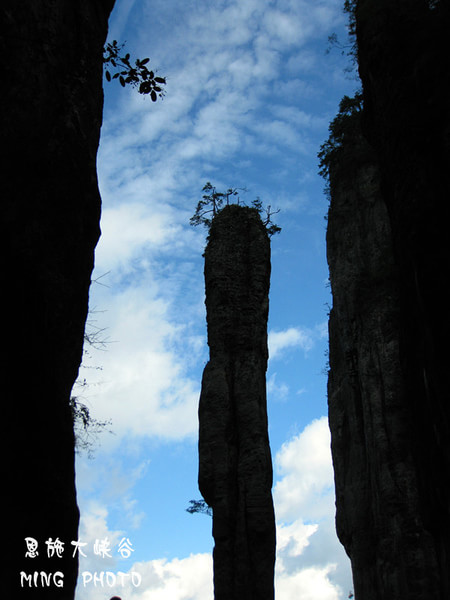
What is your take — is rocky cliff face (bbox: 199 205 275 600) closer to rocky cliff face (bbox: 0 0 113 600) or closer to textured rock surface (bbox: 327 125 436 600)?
textured rock surface (bbox: 327 125 436 600)

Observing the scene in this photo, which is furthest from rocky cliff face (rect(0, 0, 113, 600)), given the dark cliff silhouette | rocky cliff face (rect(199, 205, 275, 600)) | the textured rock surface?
rocky cliff face (rect(199, 205, 275, 600))

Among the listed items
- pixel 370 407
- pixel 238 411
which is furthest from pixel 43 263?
pixel 370 407

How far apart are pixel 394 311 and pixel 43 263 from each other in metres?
18.1

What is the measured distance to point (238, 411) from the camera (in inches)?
851

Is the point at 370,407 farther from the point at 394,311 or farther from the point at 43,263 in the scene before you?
the point at 43,263

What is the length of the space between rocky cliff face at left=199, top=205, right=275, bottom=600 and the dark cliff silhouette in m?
3.61

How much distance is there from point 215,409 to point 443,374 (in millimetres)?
14524

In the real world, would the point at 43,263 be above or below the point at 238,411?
below

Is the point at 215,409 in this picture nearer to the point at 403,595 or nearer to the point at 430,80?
the point at 403,595

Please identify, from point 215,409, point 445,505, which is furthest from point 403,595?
point 445,505

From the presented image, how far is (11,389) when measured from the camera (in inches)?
242

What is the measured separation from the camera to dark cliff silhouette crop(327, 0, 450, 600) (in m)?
8.06

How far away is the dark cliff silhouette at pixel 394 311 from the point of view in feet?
26.5

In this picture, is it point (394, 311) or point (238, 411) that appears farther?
point (394, 311)
